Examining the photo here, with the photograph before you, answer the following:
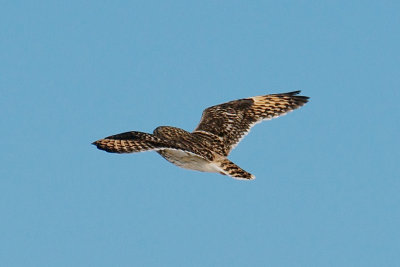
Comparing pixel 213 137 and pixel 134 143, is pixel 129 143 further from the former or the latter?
pixel 213 137

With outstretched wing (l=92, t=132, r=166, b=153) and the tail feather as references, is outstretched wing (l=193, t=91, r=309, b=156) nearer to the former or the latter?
the tail feather

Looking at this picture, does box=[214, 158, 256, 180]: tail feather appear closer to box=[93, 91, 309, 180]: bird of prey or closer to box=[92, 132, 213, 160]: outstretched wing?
box=[93, 91, 309, 180]: bird of prey

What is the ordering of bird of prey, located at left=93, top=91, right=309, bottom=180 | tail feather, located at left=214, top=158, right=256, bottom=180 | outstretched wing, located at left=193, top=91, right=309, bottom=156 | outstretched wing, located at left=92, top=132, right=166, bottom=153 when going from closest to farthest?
outstretched wing, located at left=92, top=132, right=166, bottom=153, bird of prey, located at left=93, top=91, right=309, bottom=180, tail feather, located at left=214, top=158, right=256, bottom=180, outstretched wing, located at left=193, top=91, right=309, bottom=156

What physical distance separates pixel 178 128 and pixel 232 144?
1.87 m

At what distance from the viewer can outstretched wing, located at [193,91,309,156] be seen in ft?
92.6

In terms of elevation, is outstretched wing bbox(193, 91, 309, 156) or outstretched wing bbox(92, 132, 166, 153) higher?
outstretched wing bbox(193, 91, 309, 156)

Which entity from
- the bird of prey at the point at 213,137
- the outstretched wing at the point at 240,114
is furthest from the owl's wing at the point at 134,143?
the outstretched wing at the point at 240,114

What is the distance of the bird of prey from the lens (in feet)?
77.8

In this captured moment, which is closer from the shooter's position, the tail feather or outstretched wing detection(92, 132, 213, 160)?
outstretched wing detection(92, 132, 213, 160)

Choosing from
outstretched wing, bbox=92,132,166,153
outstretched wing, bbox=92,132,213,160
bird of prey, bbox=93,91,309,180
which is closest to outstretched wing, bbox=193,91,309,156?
bird of prey, bbox=93,91,309,180

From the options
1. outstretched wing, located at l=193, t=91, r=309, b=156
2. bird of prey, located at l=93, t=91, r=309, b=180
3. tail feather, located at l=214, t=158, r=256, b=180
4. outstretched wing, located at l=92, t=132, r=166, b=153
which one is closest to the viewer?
outstretched wing, located at l=92, t=132, r=166, b=153

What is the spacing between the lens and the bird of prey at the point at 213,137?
933 inches

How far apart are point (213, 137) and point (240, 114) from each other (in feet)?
5.49

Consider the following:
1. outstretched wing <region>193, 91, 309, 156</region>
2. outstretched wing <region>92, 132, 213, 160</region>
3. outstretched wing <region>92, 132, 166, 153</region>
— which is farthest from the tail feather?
outstretched wing <region>92, 132, 166, 153</region>
